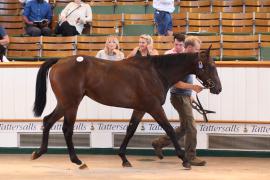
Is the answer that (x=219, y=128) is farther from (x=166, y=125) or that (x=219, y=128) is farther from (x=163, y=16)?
(x=163, y=16)

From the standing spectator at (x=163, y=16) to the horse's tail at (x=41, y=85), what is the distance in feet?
15.4

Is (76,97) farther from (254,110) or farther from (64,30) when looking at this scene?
(64,30)

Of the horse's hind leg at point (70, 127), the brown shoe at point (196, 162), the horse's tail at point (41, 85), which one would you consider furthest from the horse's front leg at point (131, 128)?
the horse's tail at point (41, 85)

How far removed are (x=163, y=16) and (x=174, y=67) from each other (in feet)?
15.0

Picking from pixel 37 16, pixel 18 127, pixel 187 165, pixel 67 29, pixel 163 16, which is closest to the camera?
pixel 187 165

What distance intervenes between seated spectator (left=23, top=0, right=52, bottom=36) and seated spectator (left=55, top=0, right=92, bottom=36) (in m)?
0.30

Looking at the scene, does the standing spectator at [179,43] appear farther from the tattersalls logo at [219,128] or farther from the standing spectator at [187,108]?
the tattersalls logo at [219,128]

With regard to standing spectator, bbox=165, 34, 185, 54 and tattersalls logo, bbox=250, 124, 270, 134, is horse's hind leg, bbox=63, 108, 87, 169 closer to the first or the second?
standing spectator, bbox=165, 34, 185, 54

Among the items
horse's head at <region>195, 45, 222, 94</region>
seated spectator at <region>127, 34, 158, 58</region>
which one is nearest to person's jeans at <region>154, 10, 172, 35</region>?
seated spectator at <region>127, 34, 158, 58</region>

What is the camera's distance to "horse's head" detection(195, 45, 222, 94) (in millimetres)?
9297

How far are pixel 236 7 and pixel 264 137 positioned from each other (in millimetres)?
5664

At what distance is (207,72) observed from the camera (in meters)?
9.32

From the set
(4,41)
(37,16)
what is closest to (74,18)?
(37,16)

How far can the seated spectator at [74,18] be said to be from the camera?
1424 cm
